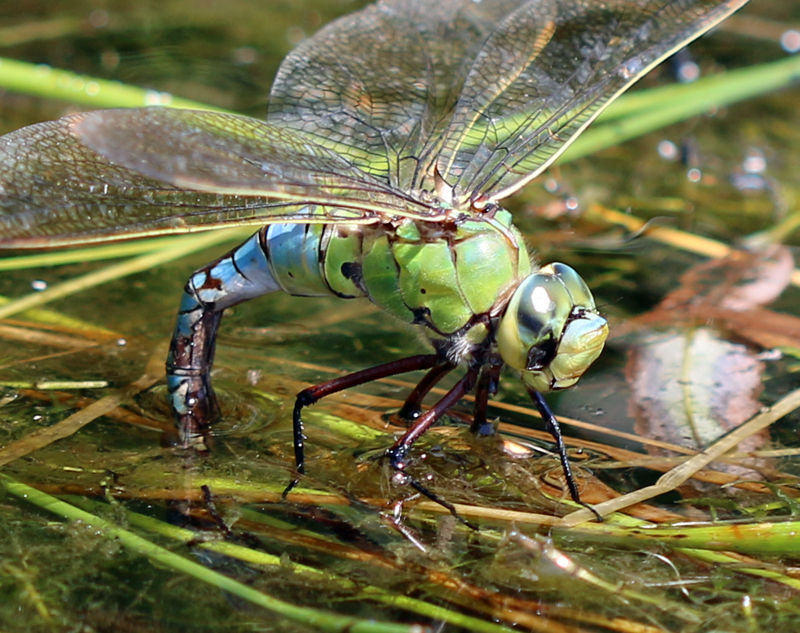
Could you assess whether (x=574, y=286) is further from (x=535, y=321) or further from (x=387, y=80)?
(x=387, y=80)

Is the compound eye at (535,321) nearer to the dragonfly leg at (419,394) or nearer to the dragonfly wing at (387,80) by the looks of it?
the dragonfly leg at (419,394)

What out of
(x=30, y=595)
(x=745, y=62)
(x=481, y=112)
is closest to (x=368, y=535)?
(x=30, y=595)

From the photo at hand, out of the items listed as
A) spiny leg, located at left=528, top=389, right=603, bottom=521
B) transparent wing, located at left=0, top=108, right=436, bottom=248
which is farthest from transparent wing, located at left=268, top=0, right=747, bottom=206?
spiny leg, located at left=528, top=389, right=603, bottom=521

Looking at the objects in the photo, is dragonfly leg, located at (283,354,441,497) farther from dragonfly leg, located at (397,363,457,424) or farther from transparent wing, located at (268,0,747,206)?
A: transparent wing, located at (268,0,747,206)

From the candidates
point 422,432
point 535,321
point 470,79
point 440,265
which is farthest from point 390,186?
point 470,79

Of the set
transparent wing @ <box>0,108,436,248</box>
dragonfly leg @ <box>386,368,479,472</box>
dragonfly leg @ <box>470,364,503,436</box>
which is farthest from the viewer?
dragonfly leg @ <box>470,364,503,436</box>

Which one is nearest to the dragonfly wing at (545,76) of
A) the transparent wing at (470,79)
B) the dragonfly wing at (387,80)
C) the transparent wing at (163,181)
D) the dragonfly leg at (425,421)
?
the transparent wing at (470,79)

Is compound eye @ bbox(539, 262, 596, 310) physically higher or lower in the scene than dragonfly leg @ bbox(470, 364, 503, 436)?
higher
